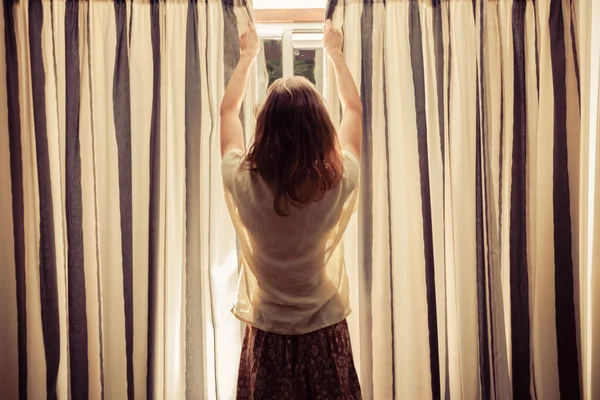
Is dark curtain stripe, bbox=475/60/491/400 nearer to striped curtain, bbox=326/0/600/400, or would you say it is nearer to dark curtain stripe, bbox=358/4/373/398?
striped curtain, bbox=326/0/600/400

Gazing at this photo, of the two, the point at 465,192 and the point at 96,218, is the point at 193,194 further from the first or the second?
the point at 465,192

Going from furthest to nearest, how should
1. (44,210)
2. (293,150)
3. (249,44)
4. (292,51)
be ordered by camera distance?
(292,51)
(44,210)
(249,44)
(293,150)

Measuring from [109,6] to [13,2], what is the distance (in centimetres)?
30

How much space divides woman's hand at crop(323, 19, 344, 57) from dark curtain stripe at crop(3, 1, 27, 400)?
99 cm

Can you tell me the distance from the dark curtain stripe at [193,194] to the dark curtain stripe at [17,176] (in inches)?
20.7

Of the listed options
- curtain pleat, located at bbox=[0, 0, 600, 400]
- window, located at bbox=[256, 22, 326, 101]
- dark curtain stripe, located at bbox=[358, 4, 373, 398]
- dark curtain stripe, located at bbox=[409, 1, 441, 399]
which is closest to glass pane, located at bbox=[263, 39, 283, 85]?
window, located at bbox=[256, 22, 326, 101]

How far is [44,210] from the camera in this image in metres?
1.68

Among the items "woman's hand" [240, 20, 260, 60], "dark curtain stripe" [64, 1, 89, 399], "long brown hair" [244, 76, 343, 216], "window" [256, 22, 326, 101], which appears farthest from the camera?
"window" [256, 22, 326, 101]

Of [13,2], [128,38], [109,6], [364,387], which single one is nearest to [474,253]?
[364,387]

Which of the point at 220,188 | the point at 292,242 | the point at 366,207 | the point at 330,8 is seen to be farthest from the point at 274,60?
the point at 292,242

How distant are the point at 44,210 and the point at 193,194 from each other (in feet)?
1.57

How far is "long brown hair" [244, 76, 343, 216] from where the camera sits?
123 cm

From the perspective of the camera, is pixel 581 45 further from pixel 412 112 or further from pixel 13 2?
pixel 13 2

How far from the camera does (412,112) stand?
1711mm
